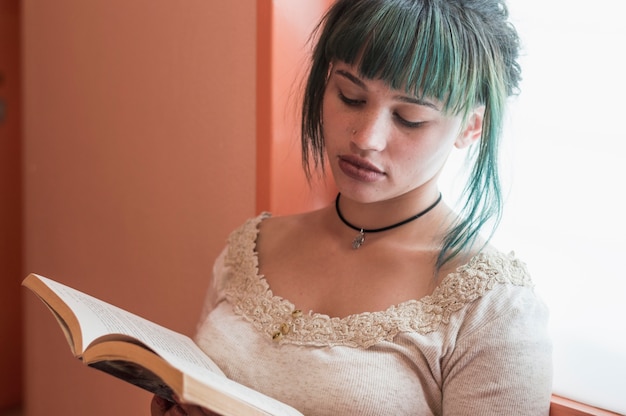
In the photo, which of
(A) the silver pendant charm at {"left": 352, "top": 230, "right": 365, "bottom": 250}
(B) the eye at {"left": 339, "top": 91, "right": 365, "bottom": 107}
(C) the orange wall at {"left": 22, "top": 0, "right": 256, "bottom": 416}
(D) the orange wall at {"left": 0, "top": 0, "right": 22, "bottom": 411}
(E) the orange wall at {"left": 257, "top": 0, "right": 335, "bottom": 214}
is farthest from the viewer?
(D) the orange wall at {"left": 0, "top": 0, "right": 22, "bottom": 411}

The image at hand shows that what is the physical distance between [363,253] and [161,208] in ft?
2.66

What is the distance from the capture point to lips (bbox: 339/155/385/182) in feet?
3.45

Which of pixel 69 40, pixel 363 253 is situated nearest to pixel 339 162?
pixel 363 253

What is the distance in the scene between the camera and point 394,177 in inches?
41.8

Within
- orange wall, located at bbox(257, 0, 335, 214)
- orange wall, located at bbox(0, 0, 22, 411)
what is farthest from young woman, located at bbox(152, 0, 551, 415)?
orange wall, located at bbox(0, 0, 22, 411)

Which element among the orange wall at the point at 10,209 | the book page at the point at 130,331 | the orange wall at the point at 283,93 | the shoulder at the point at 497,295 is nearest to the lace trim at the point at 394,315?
the shoulder at the point at 497,295

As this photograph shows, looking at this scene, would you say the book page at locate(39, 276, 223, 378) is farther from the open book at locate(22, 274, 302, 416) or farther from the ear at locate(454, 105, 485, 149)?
the ear at locate(454, 105, 485, 149)

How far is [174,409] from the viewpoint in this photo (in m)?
1.05

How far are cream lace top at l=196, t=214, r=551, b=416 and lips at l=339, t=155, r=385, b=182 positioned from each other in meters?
0.18

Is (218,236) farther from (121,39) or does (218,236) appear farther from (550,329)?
(550,329)

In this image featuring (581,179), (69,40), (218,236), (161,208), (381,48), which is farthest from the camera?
(69,40)

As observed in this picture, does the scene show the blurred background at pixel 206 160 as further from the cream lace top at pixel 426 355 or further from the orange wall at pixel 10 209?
the orange wall at pixel 10 209

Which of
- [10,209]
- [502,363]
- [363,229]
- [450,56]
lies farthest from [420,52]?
[10,209]

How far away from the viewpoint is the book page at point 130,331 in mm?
852
